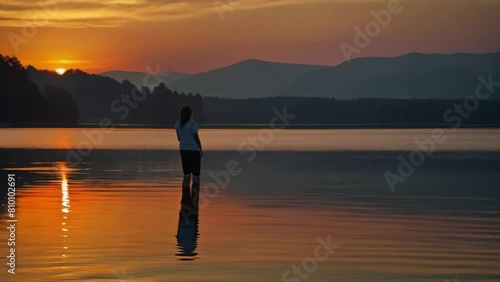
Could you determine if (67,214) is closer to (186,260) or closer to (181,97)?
(186,260)

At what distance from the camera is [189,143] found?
66.3 feet

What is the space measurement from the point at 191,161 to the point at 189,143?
35 centimetres

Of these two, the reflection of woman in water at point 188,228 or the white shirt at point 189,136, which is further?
the white shirt at point 189,136

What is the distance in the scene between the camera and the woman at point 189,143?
2020 centimetres

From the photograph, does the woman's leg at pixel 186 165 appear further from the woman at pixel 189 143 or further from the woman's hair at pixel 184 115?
the woman's hair at pixel 184 115

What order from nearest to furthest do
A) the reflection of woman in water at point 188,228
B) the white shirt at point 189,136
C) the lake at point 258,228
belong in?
the lake at point 258,228
the reflection of woman in water at point 188,228
the white shirt at point 189,136

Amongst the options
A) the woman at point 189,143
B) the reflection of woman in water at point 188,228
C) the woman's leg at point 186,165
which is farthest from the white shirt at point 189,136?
the reflection of woman in water at point 188,228

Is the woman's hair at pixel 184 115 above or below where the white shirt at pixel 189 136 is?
above

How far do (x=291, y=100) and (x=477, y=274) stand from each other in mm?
184111

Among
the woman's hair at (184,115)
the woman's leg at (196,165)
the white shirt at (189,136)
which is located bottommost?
the woman's leg at (196,165)

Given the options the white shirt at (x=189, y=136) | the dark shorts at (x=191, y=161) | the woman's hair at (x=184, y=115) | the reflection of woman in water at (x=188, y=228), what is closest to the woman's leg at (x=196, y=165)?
the dark shorts at (x=191, y=161)

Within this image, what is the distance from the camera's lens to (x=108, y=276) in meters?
9.64

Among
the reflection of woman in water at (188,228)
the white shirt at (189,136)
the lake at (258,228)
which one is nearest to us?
the lake at (258,228)

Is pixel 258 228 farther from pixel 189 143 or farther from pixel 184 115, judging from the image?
pixel 184 115
